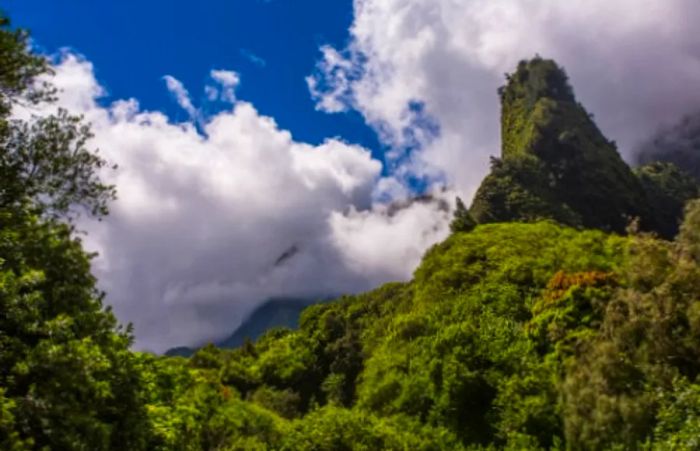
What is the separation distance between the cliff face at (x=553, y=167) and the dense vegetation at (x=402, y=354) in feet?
92.3

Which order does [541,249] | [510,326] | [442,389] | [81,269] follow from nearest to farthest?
[81,269]
[442,389]
[510,326]
[541,249]

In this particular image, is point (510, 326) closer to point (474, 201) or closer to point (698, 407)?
point (698, 407)

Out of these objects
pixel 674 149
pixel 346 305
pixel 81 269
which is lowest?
pixel 81 269

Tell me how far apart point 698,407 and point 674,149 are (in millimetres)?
194194

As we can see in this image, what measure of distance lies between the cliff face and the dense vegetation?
28.1m

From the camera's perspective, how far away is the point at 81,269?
1755 cm

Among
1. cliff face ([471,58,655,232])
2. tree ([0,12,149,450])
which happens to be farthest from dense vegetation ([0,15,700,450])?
cliff face ([471,58,655,232])

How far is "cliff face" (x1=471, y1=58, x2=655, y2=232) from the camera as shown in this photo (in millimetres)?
100438

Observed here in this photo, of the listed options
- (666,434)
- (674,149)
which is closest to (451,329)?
(666,434)

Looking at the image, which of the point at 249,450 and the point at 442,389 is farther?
the point at 442,389

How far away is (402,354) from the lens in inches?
1775

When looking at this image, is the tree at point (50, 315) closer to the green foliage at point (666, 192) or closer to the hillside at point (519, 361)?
the hillside at point (519, 361)

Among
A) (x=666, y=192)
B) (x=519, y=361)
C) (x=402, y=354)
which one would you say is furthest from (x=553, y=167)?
(x=519, y=361)

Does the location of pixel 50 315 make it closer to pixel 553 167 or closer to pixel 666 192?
pixel 553 167
